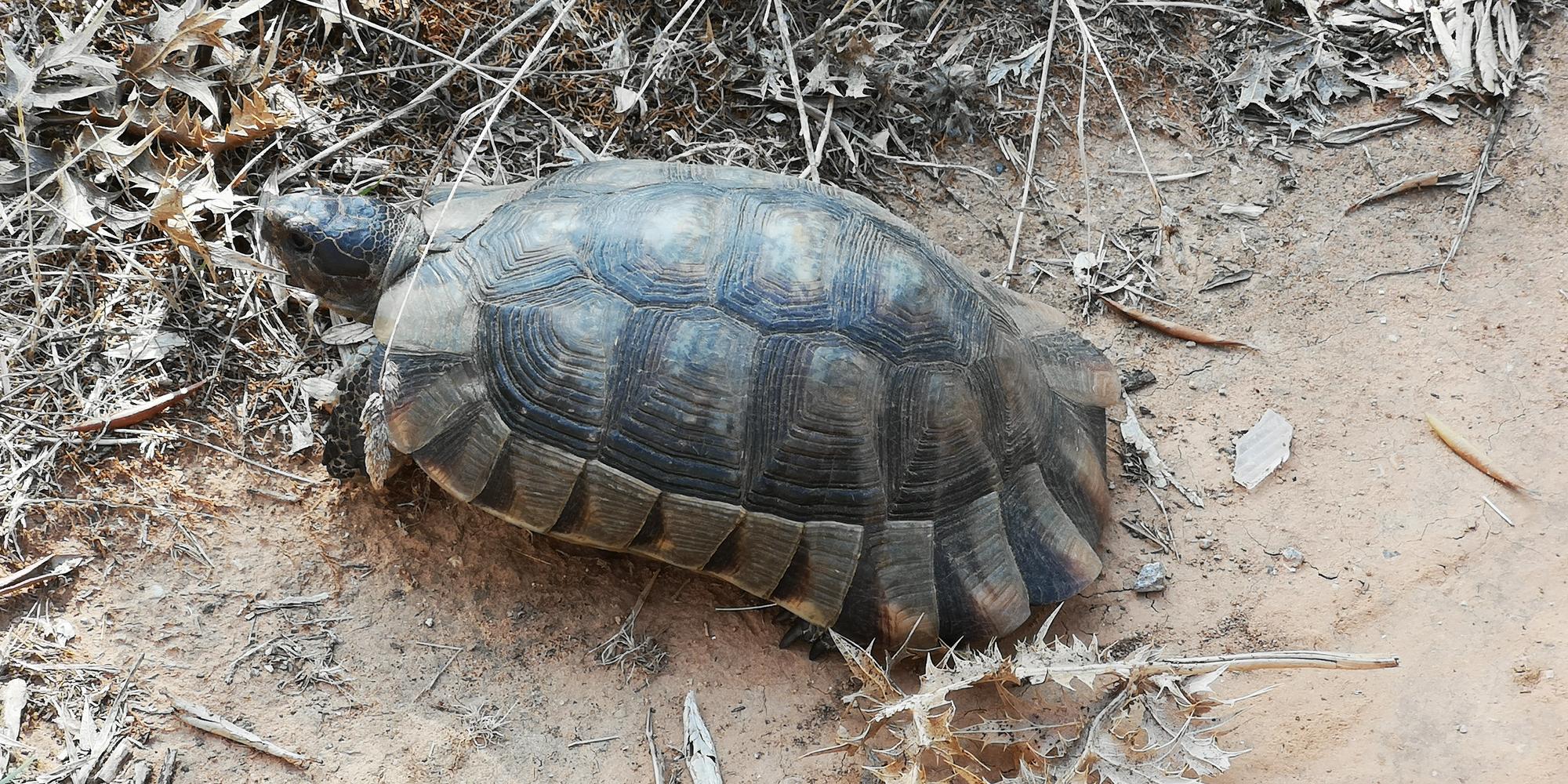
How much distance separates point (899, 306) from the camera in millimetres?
3047

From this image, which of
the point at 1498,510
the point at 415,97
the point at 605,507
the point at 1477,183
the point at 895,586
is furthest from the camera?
the point at 1477,183

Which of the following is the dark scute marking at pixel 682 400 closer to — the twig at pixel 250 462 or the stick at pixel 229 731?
the twig at pixel 250 462

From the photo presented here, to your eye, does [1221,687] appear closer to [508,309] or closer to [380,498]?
[508,309]

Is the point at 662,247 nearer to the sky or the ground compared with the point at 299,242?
nearer to the sky

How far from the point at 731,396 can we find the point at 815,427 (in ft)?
0.90

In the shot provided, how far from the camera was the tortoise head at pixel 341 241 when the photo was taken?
315 centimetres

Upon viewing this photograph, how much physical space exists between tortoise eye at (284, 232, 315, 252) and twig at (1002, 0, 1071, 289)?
2641mm

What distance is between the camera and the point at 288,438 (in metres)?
3.41

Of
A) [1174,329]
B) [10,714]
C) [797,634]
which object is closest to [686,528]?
[797,634]

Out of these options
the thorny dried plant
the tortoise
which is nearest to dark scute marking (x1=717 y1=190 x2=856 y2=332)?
the tortoise

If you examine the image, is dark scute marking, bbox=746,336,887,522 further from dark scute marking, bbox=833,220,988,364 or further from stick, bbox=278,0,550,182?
stick, bbox=278,0,550,182

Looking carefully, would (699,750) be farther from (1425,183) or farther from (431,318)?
(1425,183)

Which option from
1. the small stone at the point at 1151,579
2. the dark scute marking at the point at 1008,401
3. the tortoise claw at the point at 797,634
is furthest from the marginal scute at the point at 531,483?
the small stone at the point at 1151,579

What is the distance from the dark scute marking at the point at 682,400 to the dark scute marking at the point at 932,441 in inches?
19.3
